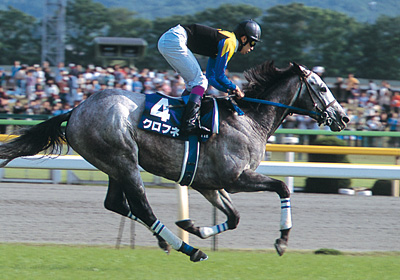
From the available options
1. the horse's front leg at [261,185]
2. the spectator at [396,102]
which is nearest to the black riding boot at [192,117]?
the horse's front leg at [261,185]

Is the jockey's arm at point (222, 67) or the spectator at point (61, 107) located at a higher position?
the jockey's arm at point (222, 67)

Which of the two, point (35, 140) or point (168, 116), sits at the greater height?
point (168, 116)

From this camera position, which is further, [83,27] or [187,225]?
[83,27]

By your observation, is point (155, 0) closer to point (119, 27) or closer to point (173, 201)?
point (119, 27)

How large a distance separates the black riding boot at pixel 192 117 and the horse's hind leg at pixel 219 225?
0.57 meters

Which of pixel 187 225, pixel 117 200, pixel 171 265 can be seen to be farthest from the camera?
pixel 117 200

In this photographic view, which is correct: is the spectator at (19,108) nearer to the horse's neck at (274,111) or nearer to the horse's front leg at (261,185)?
the horse's neck at (274,111)

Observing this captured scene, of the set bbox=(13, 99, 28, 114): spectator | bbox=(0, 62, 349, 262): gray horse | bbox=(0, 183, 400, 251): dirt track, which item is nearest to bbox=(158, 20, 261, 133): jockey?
bbox=(0, 62, 349, 262): gray horse

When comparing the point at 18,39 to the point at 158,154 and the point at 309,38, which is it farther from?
the point at 158,154

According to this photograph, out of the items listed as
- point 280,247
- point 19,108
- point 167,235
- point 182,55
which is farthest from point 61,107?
point 280,247

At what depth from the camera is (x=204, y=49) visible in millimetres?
5215

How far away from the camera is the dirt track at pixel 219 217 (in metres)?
5.98

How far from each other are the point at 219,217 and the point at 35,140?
238cm

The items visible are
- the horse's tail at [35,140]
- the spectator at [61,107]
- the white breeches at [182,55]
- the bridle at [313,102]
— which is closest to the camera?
the white breeches at [182,55]
